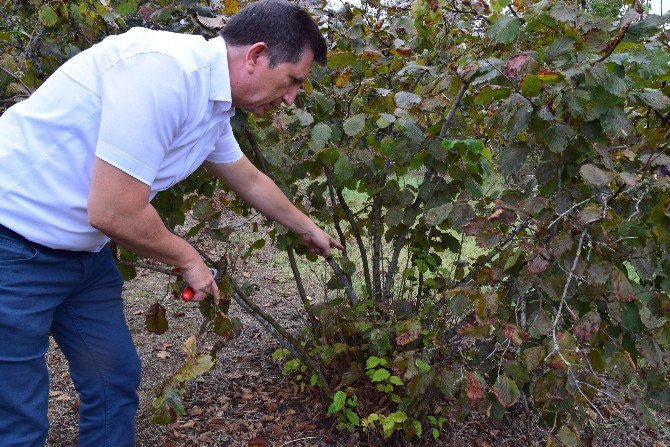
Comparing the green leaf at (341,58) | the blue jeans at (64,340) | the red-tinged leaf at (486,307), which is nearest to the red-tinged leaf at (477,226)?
the red-tinged leaf at (486,307)

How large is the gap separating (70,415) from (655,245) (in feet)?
8.28

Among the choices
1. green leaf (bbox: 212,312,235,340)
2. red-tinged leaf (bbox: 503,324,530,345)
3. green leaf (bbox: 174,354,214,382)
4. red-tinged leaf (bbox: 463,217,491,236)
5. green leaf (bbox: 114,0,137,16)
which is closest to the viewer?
green leaf (bbox: 174,354,214,382)

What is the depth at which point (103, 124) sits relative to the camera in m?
1.44

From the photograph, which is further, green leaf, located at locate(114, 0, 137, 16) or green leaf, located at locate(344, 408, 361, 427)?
green leaf, located at locate(344, 408, 361, 427)

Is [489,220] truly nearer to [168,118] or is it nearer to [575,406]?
[575,406]

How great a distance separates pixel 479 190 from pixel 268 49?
1.09 m

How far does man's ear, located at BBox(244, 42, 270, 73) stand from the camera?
1693mm

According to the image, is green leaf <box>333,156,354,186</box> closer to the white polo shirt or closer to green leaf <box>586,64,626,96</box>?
the white polo shirt

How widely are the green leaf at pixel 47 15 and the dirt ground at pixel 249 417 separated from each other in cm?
120

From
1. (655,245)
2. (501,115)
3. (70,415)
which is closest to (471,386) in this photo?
(655,245)

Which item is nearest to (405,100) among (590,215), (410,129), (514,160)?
(410,129)

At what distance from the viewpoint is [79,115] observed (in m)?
1.58

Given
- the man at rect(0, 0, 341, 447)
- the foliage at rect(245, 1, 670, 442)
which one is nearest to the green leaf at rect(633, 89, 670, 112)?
the foliage at rect(245, 1, 670, 442)

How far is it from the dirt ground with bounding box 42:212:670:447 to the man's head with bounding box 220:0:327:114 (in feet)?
4.01
